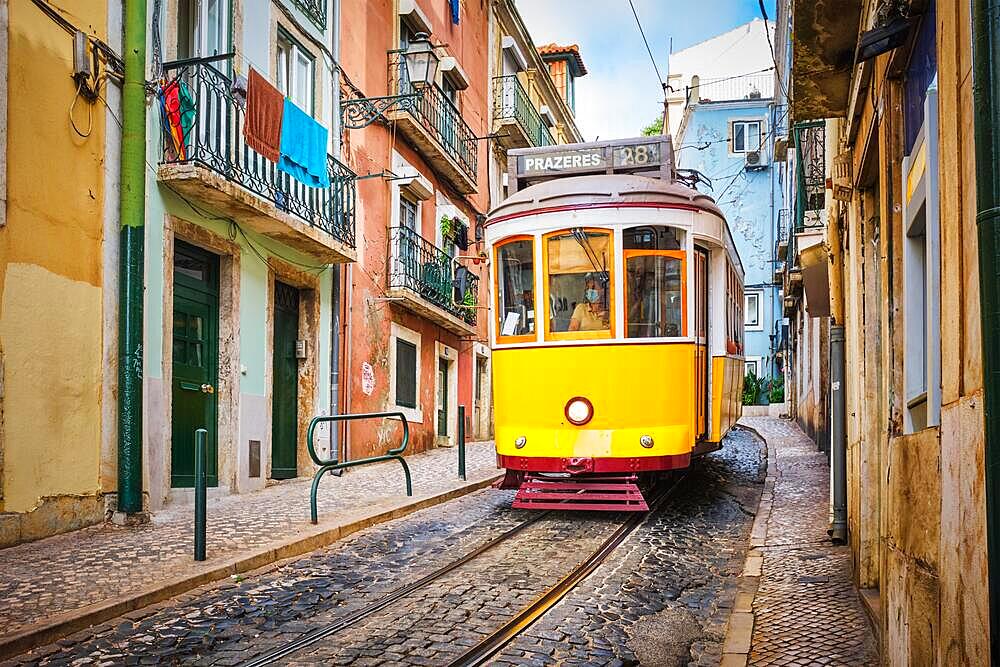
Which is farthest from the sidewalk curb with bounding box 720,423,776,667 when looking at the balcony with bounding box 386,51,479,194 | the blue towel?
the balcony with bounding box 386,51,479,194

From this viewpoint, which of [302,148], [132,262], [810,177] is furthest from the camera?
[810,177]

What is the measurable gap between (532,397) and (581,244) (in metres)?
1.54

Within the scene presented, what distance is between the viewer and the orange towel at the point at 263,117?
1103 cm

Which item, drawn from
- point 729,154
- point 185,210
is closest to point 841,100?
point 185,210

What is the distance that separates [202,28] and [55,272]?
13.2 ft

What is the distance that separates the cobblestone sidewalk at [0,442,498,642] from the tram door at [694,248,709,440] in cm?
305

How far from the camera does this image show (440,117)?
18797 mm

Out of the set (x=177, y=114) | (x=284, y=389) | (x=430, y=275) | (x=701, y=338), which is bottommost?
(x=284, y=389)

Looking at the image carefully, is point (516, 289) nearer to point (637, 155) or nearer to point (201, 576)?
point (637, 155)

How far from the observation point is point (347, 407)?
14.7 m

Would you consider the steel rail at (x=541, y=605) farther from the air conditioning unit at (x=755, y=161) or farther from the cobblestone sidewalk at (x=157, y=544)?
the air conditioning unit at (x=755, y=161)

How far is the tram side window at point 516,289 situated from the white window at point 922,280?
5.12 metres

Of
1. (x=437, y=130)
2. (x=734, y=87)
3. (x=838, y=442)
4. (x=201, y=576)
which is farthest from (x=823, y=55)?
(x=734, y=87)

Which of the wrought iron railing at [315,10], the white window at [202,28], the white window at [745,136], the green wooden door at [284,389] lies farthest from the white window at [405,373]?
the white window at [745,136]
